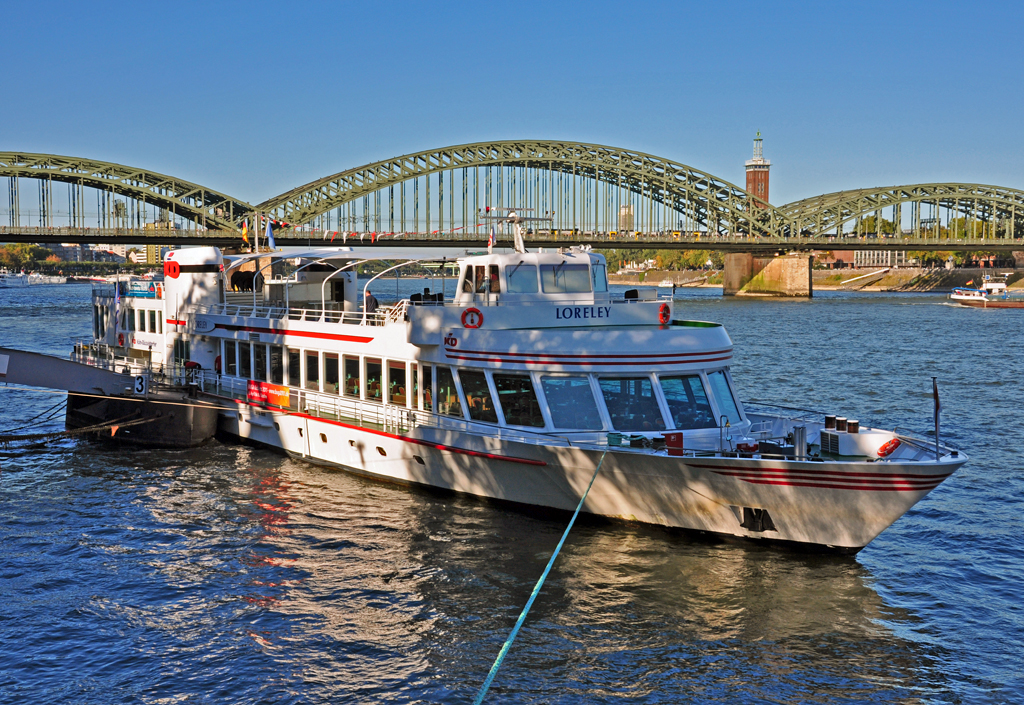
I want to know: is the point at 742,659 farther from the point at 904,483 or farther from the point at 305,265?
the point at 305,265

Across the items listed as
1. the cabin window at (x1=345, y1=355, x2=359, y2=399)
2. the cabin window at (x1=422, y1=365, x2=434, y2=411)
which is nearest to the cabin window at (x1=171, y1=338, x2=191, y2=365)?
the cabin window at (x1=345, y1=355, x2=359, y2=399)

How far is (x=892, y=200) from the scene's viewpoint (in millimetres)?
175250

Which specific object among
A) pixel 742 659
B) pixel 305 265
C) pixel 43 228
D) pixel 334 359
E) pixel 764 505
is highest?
pixel 43 228

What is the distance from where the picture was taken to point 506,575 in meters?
16.7

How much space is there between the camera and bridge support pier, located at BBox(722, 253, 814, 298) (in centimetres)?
Result: 15050

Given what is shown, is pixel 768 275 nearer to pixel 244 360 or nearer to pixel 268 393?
pixel 244 360

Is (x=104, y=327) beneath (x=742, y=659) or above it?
above

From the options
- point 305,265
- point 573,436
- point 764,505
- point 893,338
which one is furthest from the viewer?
point 893,338

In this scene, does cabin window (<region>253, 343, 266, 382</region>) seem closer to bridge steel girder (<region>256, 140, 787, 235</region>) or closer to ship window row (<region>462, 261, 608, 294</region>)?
ship window row (<region>462, 261, 608, 294</region>)

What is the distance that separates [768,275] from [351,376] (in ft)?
464

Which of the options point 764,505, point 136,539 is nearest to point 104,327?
point 136,539

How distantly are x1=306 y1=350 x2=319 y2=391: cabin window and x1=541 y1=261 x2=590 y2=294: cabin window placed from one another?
6.94 m

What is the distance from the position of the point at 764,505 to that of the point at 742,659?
3.89 metres

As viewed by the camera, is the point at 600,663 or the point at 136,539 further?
the point at 136,539
